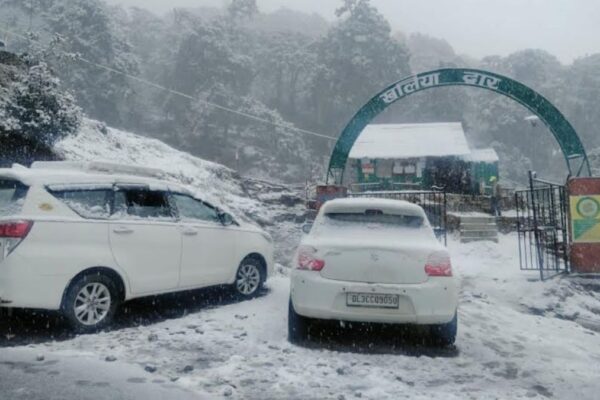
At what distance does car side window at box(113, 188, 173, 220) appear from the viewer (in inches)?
241

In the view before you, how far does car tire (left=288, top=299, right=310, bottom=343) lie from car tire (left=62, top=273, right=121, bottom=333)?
6.76 ft

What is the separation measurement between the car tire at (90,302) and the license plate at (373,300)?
2.73 meters

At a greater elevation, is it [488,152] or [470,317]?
[488,152]

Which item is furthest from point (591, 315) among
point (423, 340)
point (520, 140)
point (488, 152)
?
point (520, 140)

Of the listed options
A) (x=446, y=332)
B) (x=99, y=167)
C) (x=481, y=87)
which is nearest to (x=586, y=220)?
(x=481, y=87)

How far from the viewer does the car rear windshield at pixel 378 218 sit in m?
6.10

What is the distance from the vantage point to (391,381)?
4547 mm

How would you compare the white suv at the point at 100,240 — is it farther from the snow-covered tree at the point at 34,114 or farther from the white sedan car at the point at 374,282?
the snow-covered tree at the point at 34,114

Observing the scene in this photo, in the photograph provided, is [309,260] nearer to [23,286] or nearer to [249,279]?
[249,279]

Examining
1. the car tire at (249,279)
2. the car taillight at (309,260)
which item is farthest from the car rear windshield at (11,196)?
the car tire at (249,279)

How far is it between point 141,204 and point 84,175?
81 centimetres

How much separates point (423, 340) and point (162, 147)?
18.5m

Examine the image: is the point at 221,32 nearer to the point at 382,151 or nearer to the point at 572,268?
the point at 382,151

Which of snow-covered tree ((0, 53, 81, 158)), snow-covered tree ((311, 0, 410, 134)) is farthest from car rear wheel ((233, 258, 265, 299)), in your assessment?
snow-covered tree ((311, 0, 410, 134))
